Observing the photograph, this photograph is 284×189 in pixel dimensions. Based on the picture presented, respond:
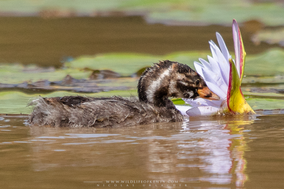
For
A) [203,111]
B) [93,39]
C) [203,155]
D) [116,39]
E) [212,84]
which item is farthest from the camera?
[93,39]

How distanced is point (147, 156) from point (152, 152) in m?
0.16

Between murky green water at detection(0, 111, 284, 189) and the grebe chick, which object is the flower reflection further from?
the grebe chick

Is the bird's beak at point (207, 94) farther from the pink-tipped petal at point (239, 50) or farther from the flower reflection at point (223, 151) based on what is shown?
the pink-tipped petal at point (239, 50)

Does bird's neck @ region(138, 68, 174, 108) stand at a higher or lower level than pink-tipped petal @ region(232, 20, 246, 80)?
lower

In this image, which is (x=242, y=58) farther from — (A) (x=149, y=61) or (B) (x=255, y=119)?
(A) (x=149, y=61)

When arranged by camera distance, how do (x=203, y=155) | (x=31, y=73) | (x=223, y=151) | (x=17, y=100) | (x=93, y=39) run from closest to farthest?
(x=203, y=155) → (x=223, y=151) → (x=17, y=100) → (x=31, y=73) → (x=93, y=39)

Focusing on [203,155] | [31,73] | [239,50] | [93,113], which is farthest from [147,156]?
[31,73]

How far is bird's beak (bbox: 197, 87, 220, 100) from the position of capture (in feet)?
20.2

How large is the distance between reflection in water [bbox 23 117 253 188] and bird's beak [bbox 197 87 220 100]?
486 mm

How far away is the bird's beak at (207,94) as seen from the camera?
6.17m

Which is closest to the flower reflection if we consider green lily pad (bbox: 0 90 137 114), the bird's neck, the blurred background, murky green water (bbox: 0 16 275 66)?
the bird's neck

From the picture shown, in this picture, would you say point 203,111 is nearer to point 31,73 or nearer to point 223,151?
point 223,151

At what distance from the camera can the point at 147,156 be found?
4.13 metres

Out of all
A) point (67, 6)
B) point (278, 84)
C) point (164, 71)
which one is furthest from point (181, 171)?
point (67, 6)
